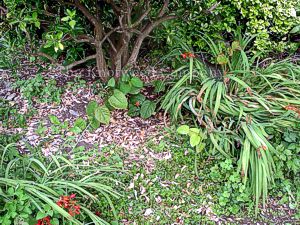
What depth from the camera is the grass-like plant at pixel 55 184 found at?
7.21 feet

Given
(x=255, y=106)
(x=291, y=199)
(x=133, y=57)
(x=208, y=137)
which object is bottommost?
(x=291, y=199)

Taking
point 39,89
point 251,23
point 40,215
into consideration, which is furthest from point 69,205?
point 251,23

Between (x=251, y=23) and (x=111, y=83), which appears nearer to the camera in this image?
(x=111, y=83)

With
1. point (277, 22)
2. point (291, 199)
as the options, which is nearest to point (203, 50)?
point (277, 22)

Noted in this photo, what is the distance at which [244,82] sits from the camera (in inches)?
122

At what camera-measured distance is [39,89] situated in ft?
11.1

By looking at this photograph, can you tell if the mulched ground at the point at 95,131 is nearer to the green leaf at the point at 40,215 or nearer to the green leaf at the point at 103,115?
the green leaf at the point at 103,115

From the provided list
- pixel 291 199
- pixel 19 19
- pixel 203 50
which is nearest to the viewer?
pixel 19 19

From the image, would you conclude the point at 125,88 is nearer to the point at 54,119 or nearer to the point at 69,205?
the point at 54,119

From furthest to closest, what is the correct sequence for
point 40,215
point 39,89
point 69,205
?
point 39,89 < point 69,205 < point 40,215

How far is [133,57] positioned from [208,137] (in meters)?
0.93

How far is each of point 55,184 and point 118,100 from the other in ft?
3.01

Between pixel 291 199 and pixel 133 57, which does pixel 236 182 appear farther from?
pixel 133 57

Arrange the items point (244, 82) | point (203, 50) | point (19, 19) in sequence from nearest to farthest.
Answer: point (19, 19) → point (244, 82) → point (203, 50)
